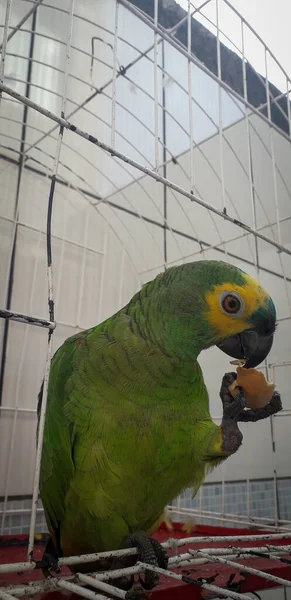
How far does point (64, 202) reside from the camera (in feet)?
7.04

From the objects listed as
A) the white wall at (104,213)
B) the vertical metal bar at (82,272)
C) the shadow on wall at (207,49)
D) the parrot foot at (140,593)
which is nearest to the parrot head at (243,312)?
the parrot foot at (140,593)

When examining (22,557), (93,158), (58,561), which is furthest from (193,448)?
(93,158)

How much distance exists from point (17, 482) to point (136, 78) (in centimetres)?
213

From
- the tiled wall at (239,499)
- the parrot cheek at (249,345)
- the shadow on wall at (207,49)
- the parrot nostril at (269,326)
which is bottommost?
the tiled wall at (239,499)

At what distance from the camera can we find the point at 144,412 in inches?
41.1

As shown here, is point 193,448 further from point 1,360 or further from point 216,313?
point 1,360

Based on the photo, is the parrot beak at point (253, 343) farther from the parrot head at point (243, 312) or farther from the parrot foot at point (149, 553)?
the parrot foot at point (149, 553)

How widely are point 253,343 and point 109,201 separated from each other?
1.44 metres

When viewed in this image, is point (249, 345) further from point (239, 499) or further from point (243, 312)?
point (239, 499)

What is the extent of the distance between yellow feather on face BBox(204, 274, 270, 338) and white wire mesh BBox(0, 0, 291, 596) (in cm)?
72

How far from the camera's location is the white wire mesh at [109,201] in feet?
5.98

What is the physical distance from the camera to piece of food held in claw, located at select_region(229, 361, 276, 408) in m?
1.06

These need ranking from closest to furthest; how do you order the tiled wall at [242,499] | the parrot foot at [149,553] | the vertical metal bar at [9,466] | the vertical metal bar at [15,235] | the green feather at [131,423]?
the parrot foot at [149,553], the green feather at [131,423], the vertical metal bar at [9,466], the vertical metal bar at [15,235], the tiled wall at [242,499]

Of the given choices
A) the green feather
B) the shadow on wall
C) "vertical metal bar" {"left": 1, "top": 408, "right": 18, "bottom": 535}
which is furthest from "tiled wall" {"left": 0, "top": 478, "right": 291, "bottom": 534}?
the shadow on wall
